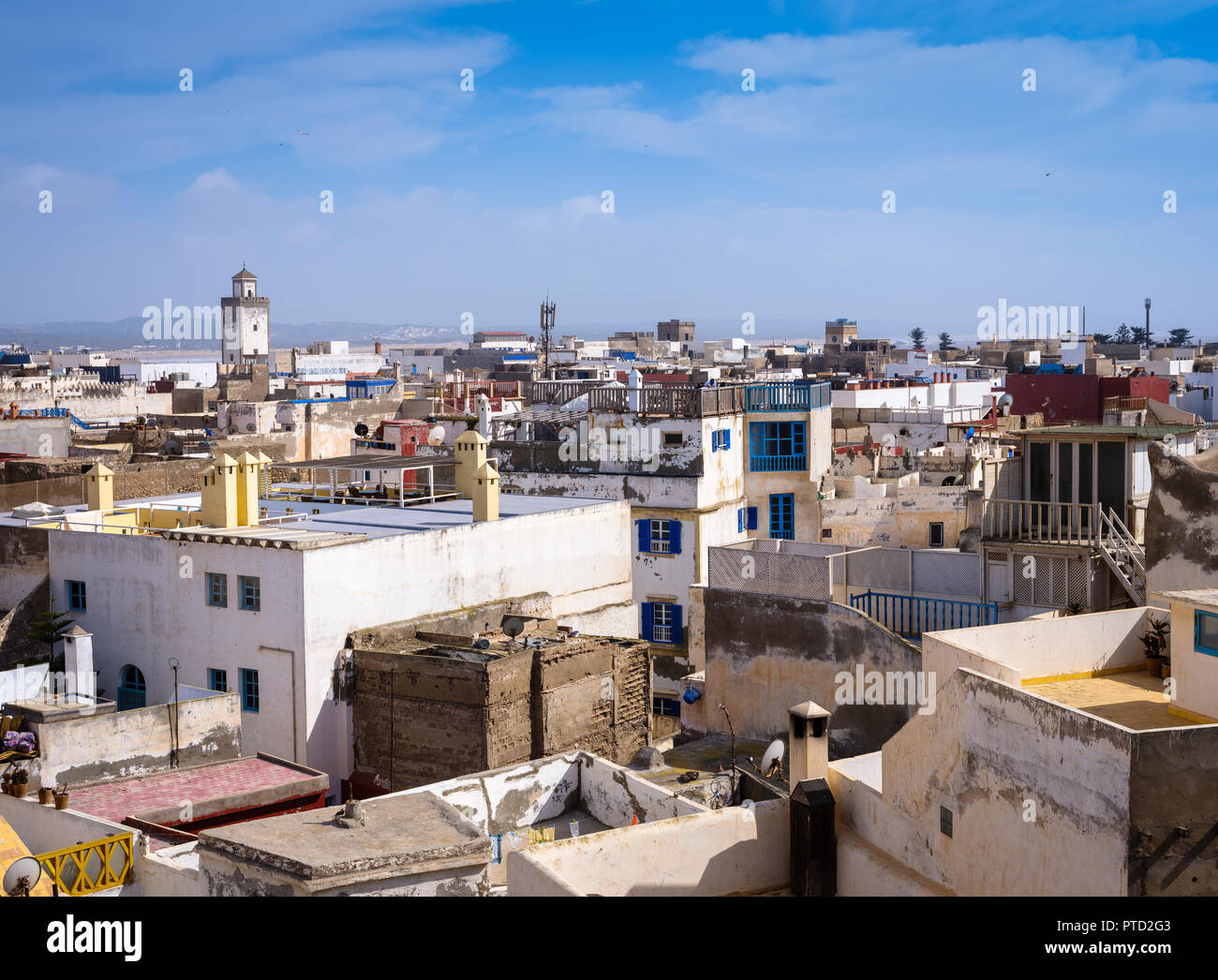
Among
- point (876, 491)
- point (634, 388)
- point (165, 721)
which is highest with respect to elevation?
point (634, 388)

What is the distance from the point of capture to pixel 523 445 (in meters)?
39.9

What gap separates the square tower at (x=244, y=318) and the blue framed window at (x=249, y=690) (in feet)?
419

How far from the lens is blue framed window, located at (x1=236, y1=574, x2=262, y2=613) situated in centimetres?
2647

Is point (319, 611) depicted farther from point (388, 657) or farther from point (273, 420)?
point (273, 420)

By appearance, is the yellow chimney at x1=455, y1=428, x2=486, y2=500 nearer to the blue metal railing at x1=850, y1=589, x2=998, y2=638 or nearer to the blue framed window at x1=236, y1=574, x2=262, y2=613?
the blue framed window at x1=236, y1=574, x2=262, y2=613

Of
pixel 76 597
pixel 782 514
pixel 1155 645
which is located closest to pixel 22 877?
pixel 1155 645

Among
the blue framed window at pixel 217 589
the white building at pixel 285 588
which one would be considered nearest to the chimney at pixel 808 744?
the white building at pixel 285 588

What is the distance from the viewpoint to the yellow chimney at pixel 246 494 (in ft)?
94.7

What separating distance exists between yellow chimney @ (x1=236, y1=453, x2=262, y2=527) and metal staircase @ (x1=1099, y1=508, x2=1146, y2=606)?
17.0 metres

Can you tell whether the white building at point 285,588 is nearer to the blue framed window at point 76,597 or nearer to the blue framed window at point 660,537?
the blue framed window at point 76,597

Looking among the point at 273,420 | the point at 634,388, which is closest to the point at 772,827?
the point at 634,388

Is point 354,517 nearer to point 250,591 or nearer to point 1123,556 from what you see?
point 250,591

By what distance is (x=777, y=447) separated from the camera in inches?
1625
